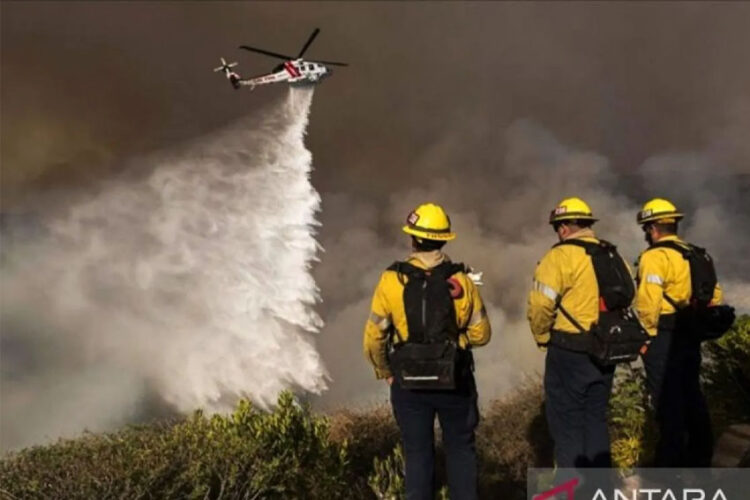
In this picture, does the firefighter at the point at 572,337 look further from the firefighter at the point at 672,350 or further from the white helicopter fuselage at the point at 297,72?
the white helicopter fuselage at the point at 297,72

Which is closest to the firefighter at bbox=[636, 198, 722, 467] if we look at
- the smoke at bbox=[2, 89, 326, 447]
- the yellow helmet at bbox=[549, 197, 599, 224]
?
the yellow helmet at bbox=[549, 197, 599, 224]

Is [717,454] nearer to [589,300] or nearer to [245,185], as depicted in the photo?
[589,300]

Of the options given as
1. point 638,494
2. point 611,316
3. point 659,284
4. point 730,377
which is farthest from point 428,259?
point 730,377

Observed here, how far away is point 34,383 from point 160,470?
146ft

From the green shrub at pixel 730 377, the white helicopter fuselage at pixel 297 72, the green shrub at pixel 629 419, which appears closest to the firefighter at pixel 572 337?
the green shrub at pixel 629 419

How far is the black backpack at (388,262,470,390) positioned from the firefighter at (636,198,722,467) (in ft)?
5.47

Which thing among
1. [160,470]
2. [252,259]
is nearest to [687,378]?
[160,470]

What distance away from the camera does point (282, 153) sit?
35531 millimetres

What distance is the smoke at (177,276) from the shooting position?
34.2 meters

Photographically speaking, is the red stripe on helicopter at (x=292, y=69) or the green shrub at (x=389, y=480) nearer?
the green shrub at (x=389, y=480)

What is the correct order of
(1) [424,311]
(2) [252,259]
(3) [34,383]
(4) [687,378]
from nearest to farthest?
(1) [424,311] → (4) [687,378] → (2) [252,259] → (3) [34,383]

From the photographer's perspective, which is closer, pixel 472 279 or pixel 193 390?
pixel 472 279

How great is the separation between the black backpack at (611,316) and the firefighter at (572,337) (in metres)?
0.03

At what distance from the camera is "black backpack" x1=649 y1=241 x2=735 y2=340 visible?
5.12 m
